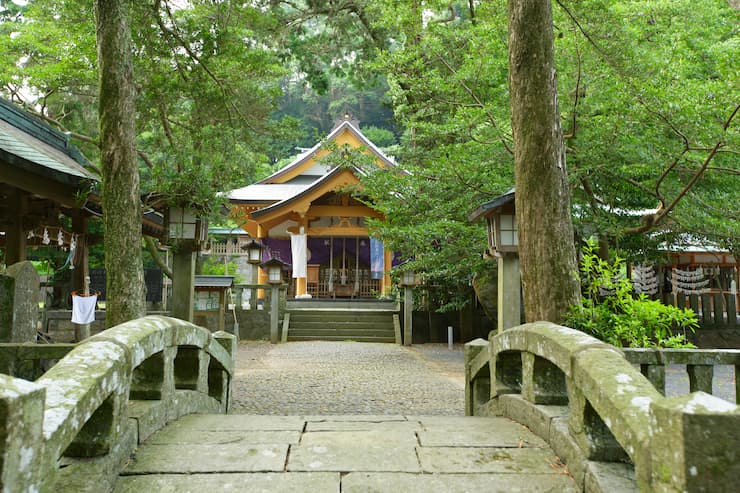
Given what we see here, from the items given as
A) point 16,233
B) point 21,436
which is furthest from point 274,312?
point 21,436

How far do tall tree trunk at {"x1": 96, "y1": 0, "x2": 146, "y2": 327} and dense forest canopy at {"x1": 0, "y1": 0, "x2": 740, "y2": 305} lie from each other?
4.06 ft

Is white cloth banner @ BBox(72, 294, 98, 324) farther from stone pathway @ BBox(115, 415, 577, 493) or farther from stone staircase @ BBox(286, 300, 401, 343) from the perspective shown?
stone pathway @ BBox(115, 415, 577, 493)

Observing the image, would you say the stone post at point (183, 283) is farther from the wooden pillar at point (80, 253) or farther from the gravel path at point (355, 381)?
the wooden pillar at point (80, 253)

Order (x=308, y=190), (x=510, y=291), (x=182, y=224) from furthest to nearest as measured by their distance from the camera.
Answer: (x=308, y=190) → (x=182, y=224) → (x=510, y=291)

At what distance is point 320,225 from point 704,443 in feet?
64.6

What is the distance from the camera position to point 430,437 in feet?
11.2

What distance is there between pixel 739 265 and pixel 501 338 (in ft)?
54.6

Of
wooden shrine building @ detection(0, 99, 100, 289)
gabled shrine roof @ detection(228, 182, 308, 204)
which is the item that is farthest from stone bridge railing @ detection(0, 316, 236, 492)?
gabled shrine roof @ detection(228, 182, 308, 204)

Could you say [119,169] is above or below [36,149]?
below

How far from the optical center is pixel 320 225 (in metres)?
21.0

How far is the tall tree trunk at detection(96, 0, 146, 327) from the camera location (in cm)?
571

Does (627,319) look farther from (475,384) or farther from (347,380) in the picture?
(347,380)

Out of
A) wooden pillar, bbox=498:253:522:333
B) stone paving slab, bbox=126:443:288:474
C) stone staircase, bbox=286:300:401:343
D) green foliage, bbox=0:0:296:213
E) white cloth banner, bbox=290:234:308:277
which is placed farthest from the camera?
white cloth banner, bbox=290:234:308:277

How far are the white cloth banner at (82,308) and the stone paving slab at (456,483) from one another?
10.5m
